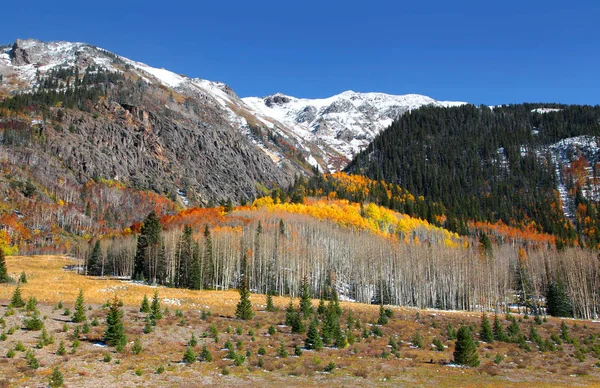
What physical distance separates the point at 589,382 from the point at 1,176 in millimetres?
214837

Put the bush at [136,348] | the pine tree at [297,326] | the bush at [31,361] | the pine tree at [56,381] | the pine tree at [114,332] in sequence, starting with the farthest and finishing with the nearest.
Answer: the pine tree at [297,326]
the pine tree at [114,332]
the bush at [136,348]
the bush at [31,361]
the pine tree at [56,381]

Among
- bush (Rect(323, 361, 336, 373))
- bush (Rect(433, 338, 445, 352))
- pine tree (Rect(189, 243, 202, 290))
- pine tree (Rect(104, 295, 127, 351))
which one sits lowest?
bush (Rect(433, 338, 445, 352))

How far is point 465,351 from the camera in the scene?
109 feet

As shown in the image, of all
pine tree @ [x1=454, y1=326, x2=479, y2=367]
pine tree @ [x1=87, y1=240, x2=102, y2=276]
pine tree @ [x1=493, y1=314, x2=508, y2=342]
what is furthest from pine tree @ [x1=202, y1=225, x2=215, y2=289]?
pine tree @ [x1=454, y1=326, x2=479, y2=367]

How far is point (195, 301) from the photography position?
199ft

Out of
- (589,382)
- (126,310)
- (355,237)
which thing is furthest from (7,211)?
(589,382)

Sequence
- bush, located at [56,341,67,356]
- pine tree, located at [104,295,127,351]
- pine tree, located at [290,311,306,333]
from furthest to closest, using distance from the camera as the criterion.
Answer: pine tree, located at [290,311,306,333]
pine tree, located at [104,295,127,351]
bush, located at [56,341,67,356]

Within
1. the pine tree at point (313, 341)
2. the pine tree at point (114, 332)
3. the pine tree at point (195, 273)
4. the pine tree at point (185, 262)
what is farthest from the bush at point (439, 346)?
the pine tree at point (185, 262)

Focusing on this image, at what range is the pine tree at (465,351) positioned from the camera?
108ft

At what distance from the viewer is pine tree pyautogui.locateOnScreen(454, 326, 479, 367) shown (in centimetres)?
3278

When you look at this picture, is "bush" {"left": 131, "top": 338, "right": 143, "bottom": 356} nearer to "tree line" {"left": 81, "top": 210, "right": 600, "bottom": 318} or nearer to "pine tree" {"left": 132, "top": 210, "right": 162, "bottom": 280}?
"tree line" {"left": 81, "top": 210, "right": 600, "bottom": 318}

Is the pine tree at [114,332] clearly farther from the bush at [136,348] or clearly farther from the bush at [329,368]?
the bush at [329,368]

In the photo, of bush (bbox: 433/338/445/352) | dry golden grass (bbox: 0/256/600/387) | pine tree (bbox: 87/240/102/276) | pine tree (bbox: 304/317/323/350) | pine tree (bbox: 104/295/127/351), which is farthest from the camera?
pine tree (bbox: 87/240/102/276)

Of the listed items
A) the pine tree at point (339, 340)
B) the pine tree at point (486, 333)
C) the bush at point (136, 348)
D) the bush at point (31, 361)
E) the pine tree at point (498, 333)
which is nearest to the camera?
the bush at point (31, 361)
